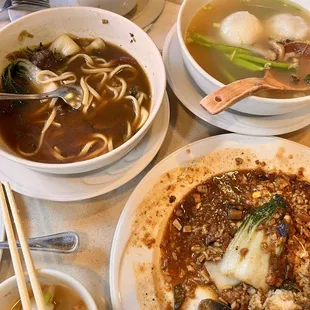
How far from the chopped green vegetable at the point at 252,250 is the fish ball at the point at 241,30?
2.46 feet

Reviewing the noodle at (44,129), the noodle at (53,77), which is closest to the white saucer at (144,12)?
the noodle at (53,77)

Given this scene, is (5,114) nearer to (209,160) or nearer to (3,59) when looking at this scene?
(3,59)

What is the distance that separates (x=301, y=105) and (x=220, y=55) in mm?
426

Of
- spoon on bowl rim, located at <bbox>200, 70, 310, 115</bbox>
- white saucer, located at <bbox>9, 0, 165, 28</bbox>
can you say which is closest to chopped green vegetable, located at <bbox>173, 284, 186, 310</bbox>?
spoon on bowl rim, located at <bbox>200, 70, 310, 115</bbox>

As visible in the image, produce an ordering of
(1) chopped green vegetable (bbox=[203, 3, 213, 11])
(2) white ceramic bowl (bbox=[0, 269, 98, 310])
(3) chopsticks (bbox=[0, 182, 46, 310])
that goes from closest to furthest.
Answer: (3) chopsticks (bbox=[0, 182, 46, 310]) → (2) white ceramic bowl (bbox=[0, 269, 98, 310]) → (1) chopped green vegetable (bbox=[203, 3, 213, 11])

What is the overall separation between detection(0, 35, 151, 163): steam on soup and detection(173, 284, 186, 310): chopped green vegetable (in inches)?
22.6

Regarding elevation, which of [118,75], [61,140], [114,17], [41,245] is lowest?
[41,245]

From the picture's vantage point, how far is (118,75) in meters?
1.74

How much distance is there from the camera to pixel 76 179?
62.6 inches

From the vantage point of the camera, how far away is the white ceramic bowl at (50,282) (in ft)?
4.31

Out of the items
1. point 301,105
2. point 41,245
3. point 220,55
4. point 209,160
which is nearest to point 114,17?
point 220,55

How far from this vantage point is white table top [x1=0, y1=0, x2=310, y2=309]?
1.54 m

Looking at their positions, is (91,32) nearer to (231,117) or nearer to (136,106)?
(136,106)

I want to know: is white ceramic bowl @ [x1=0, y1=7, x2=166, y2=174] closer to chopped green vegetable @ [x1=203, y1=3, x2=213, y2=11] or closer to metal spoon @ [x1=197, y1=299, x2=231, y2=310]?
chopped green vegetable @ [x1=203, y1=3, x2=213, y2=11]
